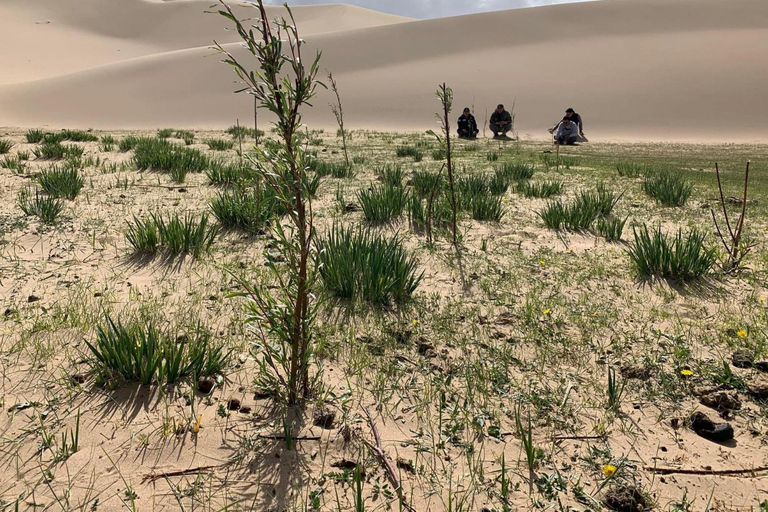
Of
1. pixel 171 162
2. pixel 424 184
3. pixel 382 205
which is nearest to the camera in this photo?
pixel 382 205

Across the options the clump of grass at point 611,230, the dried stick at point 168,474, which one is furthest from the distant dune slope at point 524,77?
the dried stick at point 168,474

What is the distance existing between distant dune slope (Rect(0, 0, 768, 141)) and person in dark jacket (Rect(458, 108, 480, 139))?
801 centimetres

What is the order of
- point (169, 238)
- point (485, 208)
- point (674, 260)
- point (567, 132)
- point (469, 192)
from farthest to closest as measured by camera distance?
1. point (567, 132)
2. point (469, 192)
3. point (485, 208)
4. point (169, 238)
5. point (674, 260)

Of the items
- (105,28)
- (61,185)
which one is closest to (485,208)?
(61,185)

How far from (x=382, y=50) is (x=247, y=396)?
4768 centimetres

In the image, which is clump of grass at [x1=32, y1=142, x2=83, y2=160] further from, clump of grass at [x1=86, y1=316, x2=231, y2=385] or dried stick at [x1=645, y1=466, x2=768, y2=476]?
dried stick at [x1=645, y1=466, x2=768, y2=476]

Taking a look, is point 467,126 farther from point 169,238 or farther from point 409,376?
point 409,376

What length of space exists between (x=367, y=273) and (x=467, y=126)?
1638 centimetres

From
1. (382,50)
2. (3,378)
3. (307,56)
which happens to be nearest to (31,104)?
(307,56)

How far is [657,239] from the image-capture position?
3248 millimetres

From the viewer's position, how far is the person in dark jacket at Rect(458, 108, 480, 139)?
17.8 metres

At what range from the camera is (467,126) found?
18.0 metres

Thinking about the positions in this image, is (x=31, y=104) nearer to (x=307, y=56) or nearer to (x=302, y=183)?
(x=307, y=56)

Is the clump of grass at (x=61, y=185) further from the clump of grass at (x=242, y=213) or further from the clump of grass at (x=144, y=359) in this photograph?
the clump of grass at (x=144, y=359)
